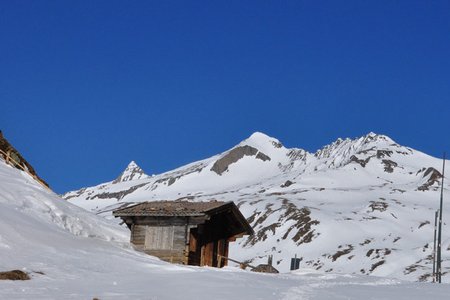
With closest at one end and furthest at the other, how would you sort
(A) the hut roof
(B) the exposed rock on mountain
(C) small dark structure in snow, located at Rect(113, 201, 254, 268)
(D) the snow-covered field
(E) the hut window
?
(D) the snow-covered field
(A) the hut roof
(C) small dark structure in snow, located at Rect(113, 201, 254, 268)
(E) the hut window
(B) the exposed rock on mountain

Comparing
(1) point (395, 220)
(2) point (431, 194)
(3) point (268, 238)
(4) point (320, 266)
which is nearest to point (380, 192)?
(2) point (431, 194)

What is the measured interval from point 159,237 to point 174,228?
0.97 m

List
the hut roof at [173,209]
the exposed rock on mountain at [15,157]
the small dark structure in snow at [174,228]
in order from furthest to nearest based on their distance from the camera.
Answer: the exposed rock on mountain at [15,157]
the small dark structure in snow at [174,228]
the hut roof at [173,209]

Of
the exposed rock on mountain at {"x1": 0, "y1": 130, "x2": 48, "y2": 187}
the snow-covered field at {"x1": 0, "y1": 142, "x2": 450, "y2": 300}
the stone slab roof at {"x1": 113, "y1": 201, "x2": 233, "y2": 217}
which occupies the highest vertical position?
the exposed rock on mountain at {"x1": 0, "y1": 130, "x2": 48, "y2": 187}

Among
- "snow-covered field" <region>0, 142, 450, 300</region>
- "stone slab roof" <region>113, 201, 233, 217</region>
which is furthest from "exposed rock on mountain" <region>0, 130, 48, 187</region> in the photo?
"snow-covered field" <region>0, 142, 450, 300</region>

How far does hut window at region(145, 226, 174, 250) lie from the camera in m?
32.7

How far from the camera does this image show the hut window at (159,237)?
32.7m

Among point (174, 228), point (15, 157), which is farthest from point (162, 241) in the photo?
point (15, 157)

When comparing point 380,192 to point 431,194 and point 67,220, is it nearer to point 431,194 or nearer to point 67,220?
point 431,194

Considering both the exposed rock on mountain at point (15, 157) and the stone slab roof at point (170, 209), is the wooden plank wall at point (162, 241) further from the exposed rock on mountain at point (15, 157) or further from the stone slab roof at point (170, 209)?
the exposed rock on mountain at point (15, 157)

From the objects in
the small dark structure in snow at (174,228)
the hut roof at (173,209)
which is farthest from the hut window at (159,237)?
the hut roof at (173,209)

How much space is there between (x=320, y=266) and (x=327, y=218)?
3702 centimetres

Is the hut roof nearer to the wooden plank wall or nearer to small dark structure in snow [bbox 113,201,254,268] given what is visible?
small dark structure in snow [bbox 113,201,254,268]

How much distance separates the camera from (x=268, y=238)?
4995 inches
